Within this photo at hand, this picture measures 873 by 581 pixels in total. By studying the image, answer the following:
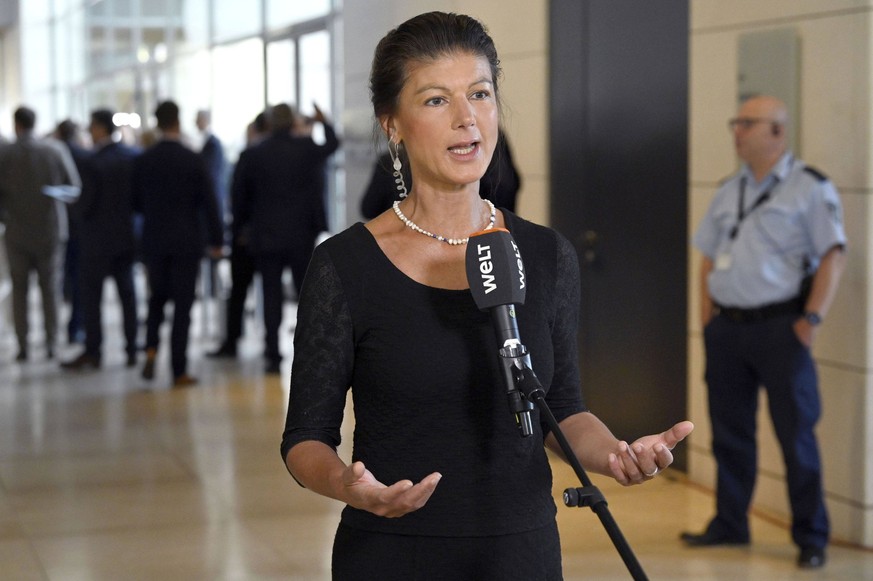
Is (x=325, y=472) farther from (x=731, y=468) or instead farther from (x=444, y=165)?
(x=731, y=468)

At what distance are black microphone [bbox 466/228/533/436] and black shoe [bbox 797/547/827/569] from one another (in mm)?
3565

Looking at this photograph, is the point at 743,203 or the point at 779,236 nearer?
the point at 779,236

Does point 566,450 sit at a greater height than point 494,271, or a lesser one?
lesser

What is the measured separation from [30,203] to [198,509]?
5249 mm

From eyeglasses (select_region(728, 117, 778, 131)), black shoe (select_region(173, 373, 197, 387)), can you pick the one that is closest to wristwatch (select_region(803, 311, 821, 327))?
eyeglasses (select_region(728, 117, 778, 131))

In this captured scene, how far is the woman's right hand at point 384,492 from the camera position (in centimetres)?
153

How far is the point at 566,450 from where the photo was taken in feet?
5.05

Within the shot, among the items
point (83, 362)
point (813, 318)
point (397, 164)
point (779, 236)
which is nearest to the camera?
point (397, 164)

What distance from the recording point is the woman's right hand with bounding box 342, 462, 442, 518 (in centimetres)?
153

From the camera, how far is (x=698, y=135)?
6078 millimetres

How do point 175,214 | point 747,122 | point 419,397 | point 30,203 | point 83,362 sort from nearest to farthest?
1. point 419,397
2. point 747,122
3. point 175,214
4. point 83,362
5. point 30,203

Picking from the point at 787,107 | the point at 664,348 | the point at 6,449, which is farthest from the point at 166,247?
the point at 787,107

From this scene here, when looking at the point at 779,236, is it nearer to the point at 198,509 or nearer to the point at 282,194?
the point at 198,509

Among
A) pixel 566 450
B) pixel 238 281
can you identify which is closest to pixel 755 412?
pixel 566 450
